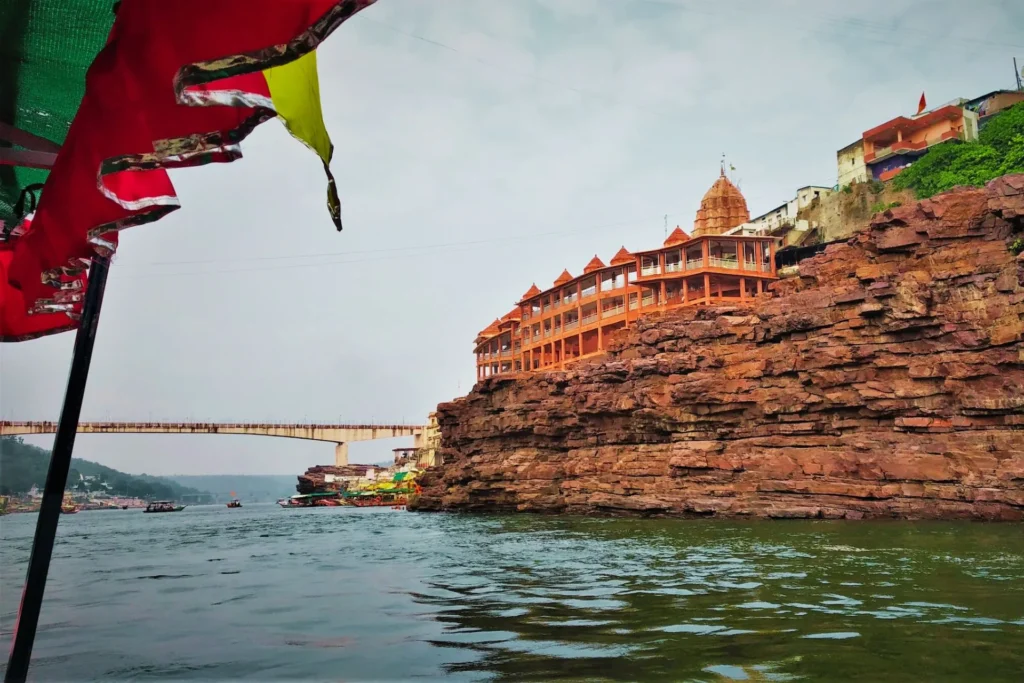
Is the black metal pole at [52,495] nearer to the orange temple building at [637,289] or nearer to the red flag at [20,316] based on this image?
the red flag at [20,316]

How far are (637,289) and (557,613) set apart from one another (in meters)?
35.5

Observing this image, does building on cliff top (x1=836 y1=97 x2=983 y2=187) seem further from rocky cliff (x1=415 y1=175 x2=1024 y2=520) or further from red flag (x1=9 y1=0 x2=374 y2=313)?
red flag (x1=9 y1=0 x2=374 y2=313)

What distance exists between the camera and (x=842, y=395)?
76.3 feet

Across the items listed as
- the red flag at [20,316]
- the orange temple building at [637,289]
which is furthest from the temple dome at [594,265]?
the red flag at [20,316]

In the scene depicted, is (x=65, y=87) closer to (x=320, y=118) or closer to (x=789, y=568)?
(x=320, y=118)

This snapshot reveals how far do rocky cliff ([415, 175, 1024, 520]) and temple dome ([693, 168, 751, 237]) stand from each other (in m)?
26.8

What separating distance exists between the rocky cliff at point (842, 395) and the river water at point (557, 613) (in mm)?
5988

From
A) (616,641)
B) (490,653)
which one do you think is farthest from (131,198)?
(616,641)

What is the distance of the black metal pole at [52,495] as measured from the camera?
2.28 meters

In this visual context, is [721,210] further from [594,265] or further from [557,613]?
[557,613]

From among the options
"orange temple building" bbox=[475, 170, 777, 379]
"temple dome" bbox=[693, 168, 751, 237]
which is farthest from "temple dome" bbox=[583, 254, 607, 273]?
"temple dome" bbox=[693, 168, 751, 237]

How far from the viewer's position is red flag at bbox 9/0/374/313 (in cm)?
126

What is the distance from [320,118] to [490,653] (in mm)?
4750

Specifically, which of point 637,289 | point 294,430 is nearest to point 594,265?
point 637,289
